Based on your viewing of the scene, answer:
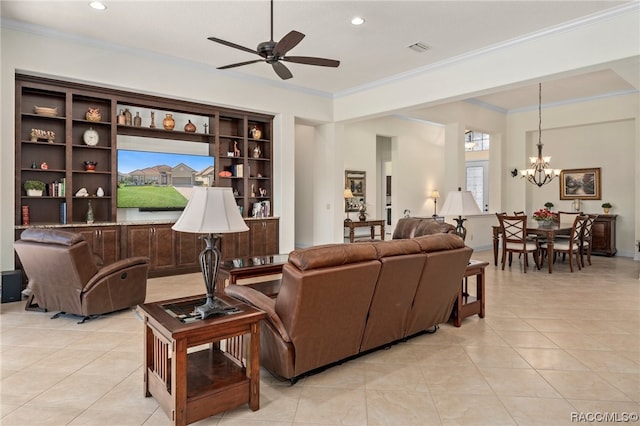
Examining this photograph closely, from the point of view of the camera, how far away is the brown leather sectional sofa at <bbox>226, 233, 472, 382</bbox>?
7.55ft

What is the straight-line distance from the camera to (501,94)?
8.37m

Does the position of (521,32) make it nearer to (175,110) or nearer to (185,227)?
(185,227)

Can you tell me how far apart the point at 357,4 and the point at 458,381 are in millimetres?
3810

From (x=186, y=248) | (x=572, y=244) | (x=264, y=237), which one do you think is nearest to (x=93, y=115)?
(x=186, y=248)

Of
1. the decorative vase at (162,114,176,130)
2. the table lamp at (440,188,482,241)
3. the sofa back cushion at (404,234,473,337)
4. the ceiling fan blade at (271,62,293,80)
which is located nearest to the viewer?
the sofa back cushion at (404,234,473,337)

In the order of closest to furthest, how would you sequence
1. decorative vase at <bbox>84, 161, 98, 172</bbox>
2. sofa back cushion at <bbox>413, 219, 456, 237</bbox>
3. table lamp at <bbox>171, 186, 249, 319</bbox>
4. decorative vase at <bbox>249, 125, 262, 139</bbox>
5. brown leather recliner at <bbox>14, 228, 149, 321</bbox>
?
table lamp at <bbox>171, 186, 249, 319</bbox>, brown leather recliner at <bbox>14, 228, 149, 321</bbox>, sofa back cushion at <bbox>413, 219, 456, 237</bbox>, decorative vase at <bbox>84, 161, 98, 172</bbox>, decorative vase at <bbox>249, 125, 262, 139</bbox>

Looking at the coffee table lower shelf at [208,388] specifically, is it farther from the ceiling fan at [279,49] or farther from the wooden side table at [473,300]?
the ceiling fan at [279,49]

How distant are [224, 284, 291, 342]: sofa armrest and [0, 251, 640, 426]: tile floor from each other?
43 cm

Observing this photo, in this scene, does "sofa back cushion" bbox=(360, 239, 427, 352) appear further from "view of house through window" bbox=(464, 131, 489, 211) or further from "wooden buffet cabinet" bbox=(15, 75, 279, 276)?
"view of house through window" bbox=(464, 131, 489, 211)

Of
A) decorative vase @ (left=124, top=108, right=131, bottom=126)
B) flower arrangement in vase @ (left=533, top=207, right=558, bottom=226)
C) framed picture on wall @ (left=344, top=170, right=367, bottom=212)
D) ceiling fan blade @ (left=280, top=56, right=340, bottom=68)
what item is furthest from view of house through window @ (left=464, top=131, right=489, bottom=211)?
decorative vase @ (left=124, top=108, right=131, bottom=126)

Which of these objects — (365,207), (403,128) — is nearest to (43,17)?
(365,207)

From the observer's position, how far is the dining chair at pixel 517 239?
6627 millimetres

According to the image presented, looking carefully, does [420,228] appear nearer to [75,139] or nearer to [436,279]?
[436,279]
